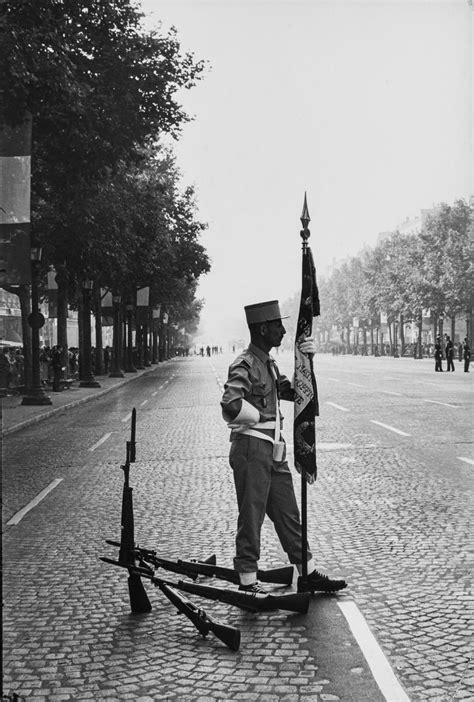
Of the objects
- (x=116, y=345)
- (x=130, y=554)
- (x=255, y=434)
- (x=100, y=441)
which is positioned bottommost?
(x=100, y=441)

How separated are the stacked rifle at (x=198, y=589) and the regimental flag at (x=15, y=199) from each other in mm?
7129

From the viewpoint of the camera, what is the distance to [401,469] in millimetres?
11156

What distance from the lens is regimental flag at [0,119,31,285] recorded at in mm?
11953

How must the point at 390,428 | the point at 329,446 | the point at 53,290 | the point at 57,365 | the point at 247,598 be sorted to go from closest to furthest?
the point at 247,598 < the point at 329,446 < the point at 390,428 < the point at 57,365 < the point at 53,290

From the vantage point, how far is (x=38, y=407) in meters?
23.1

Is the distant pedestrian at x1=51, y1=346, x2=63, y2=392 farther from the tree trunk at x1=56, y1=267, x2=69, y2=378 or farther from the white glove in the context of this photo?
the white glove

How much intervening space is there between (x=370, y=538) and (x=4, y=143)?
9.26 m

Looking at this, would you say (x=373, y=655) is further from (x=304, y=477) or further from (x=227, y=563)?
(x=227, y=563)

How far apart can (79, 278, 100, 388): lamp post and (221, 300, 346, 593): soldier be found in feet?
87.9

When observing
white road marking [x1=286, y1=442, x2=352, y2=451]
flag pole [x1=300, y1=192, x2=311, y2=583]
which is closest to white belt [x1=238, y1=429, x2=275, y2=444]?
flag pole [x1=300, y1=192, x2=311, y2=583]

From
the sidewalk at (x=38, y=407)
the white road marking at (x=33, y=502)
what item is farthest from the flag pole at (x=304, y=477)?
the sidewalk at (x=38, y=407)

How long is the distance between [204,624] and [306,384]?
1610 millimetres

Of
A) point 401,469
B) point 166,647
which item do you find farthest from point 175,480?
point 166,647

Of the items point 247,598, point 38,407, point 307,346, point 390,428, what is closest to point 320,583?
point 247,598
